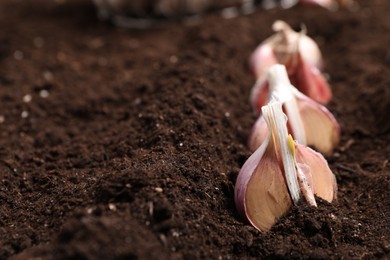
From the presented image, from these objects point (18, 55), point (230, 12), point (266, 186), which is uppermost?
point (266, 186)

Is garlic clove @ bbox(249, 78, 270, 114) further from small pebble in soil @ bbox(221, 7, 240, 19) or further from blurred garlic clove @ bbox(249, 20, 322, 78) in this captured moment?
small pebble in soil @ bbox(221, 7, 240, 19)

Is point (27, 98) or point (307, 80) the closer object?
point (307, 80)

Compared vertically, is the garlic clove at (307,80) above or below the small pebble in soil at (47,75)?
above

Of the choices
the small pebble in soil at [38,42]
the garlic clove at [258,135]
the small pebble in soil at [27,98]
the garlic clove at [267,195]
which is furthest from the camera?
the small pebble in soil at [38,42]

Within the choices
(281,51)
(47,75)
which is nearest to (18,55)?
(47,75)

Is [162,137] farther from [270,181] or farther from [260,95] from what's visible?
[260,95]

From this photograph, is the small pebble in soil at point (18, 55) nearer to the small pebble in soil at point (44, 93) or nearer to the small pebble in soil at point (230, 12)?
the small pebble in soil at point (44, 93)

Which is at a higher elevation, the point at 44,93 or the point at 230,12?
the point at 230,12

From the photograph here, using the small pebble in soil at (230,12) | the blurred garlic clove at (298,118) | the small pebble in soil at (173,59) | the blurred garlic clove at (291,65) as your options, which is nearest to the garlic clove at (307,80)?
the blurred garlic clove at (291,65)
